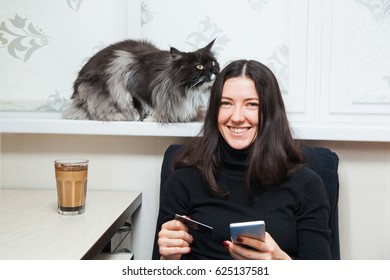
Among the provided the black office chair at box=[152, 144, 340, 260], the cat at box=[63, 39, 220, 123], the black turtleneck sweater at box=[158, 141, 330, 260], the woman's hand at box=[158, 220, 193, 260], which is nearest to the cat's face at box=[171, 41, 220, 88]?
the cat at box=[63, 39, 220, 123]

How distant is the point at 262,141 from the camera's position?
1132mm

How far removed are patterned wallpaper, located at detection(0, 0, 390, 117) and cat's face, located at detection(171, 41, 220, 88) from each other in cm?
18

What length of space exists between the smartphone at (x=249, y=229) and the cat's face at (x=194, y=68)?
1.95 feet

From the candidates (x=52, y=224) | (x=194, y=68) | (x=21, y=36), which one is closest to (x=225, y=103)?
(x=194, y=68)

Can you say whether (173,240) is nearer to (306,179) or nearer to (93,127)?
(306,179)

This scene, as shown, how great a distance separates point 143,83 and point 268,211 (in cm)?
63

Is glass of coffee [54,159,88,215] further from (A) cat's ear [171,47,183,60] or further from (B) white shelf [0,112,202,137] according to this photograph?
(A) cat's ear [171,47,183,60]

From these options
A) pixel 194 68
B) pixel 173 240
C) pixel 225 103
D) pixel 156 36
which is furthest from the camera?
pixel 156 36

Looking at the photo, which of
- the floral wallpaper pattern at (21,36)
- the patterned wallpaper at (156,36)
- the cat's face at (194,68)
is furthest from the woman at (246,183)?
the floral wallpaper pattern at (21,36)

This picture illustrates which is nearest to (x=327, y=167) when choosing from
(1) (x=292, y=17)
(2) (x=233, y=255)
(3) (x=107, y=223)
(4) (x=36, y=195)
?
(2) (x=233, y=255)

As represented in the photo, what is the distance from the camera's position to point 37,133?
147cm

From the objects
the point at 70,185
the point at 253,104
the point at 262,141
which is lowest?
the point at 70,185

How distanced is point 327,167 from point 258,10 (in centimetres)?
66

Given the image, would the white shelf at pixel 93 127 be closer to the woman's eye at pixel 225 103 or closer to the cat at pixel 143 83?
the cat at pixel 143 83
